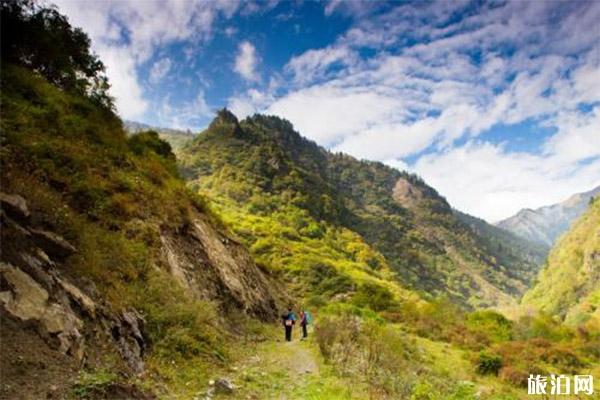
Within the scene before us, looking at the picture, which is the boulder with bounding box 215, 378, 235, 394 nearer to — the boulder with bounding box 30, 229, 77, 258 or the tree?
the boulder with bounding box 30, 229, 77, 258

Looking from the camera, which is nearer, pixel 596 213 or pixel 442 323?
pixel 442 323

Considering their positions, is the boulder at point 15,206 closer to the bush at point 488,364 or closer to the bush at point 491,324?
the bush at point 488,364

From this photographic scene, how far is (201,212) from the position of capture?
85.5 ft

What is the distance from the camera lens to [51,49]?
23.5m

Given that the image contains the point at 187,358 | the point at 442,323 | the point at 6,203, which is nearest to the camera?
the point at 6,203

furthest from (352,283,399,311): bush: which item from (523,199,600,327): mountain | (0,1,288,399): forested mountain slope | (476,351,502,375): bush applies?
(523,199,600,327): mountain

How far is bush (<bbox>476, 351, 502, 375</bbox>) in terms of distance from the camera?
27062 mm

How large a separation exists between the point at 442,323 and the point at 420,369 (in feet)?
93.8

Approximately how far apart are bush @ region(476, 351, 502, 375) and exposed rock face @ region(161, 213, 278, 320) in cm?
1309

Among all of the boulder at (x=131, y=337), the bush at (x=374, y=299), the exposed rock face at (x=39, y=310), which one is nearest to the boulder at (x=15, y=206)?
the exposed rock face at (x=39, y=310)

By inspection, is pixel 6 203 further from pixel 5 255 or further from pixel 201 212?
pixel 201 212

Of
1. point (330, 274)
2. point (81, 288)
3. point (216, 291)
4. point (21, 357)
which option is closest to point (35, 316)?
point (21, 357)

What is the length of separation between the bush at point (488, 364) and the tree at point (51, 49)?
89.6 ft

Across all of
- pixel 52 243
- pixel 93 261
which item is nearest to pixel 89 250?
pixel 93 261
